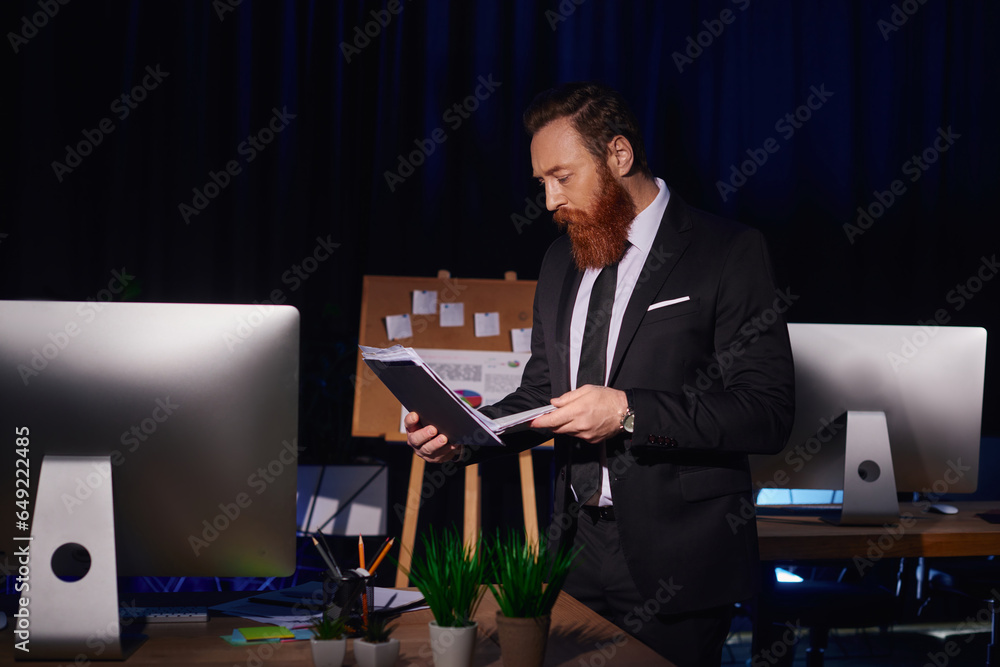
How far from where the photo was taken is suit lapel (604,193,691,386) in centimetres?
150

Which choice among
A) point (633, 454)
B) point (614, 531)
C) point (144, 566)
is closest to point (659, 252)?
point (633, 454)

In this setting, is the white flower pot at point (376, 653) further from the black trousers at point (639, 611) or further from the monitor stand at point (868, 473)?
the monitor stand at point (868, 473)

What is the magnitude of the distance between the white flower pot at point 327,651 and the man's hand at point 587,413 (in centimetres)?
45

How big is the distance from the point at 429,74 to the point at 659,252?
262 centimetres

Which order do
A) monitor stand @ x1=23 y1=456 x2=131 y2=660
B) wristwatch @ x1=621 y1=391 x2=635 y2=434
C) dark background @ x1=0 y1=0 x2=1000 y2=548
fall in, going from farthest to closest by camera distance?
dark background @ x1=0 y1=0 x2=1000 y2=548 < wristwatch @ x1=621 y1=391 x2=635 y2=434 < monitor stand @ x1=23 y1=456 x2=131 y2=660

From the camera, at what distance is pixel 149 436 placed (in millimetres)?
1164

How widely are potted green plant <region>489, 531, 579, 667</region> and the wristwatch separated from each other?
0.37m

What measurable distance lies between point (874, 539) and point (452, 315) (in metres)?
1.79

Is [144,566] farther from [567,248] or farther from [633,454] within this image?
[567,248]

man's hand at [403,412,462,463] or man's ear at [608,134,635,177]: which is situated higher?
man's ear at [608,134,635,177]

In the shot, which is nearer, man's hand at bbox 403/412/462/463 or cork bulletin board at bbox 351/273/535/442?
man's hand at bbox 403/412/462/463

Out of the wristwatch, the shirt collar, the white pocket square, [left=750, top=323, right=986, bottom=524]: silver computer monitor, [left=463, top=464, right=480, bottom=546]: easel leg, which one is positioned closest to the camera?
the wristwatch

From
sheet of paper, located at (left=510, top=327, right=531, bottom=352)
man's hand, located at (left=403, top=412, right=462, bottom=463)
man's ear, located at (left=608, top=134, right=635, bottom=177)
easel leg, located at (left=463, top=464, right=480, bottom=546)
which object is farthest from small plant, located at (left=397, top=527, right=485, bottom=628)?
sheet of paper, located at (left=510, top=327, right=531, bottom=352)

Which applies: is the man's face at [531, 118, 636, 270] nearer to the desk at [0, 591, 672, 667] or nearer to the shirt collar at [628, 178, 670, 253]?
the shirt collar at [628, 178, 670, 253]
